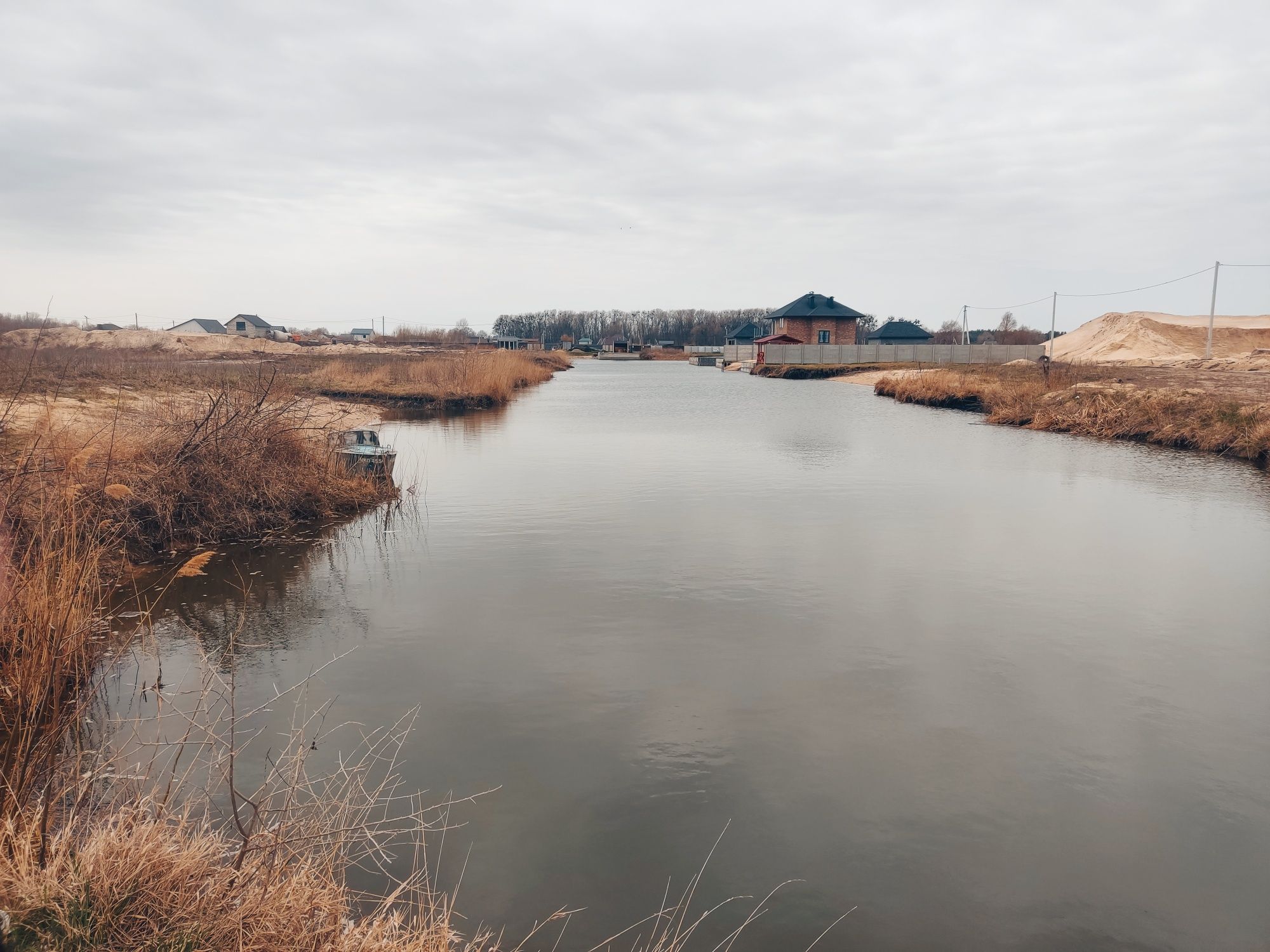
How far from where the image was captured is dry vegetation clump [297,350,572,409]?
100 ft

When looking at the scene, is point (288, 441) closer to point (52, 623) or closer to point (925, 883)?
point (52, 623)

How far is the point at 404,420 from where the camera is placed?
26.0 m

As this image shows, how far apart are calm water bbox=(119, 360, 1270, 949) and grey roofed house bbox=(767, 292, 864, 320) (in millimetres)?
55863

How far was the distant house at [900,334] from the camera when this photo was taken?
80062 mm

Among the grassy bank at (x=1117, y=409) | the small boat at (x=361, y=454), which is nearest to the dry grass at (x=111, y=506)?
the small boat at (x=361, y=454)

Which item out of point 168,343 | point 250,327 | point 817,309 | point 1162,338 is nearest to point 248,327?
point 250,327

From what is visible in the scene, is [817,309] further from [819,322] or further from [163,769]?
[163,769]

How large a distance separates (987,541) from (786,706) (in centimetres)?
638

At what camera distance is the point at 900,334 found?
3159 inches

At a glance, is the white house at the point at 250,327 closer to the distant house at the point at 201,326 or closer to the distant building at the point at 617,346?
the distant house at the point at 201,326

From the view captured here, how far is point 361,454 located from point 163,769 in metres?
9.01

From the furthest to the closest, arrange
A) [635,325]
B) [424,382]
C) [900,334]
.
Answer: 1. [635,325]
2. [900,334]
3. [424,382]

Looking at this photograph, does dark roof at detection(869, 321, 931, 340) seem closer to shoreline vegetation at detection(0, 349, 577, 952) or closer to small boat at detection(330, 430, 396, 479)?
small boat at detection(330, 430, 396, 479)

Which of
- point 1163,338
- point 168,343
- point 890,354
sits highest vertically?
point 1163,338
